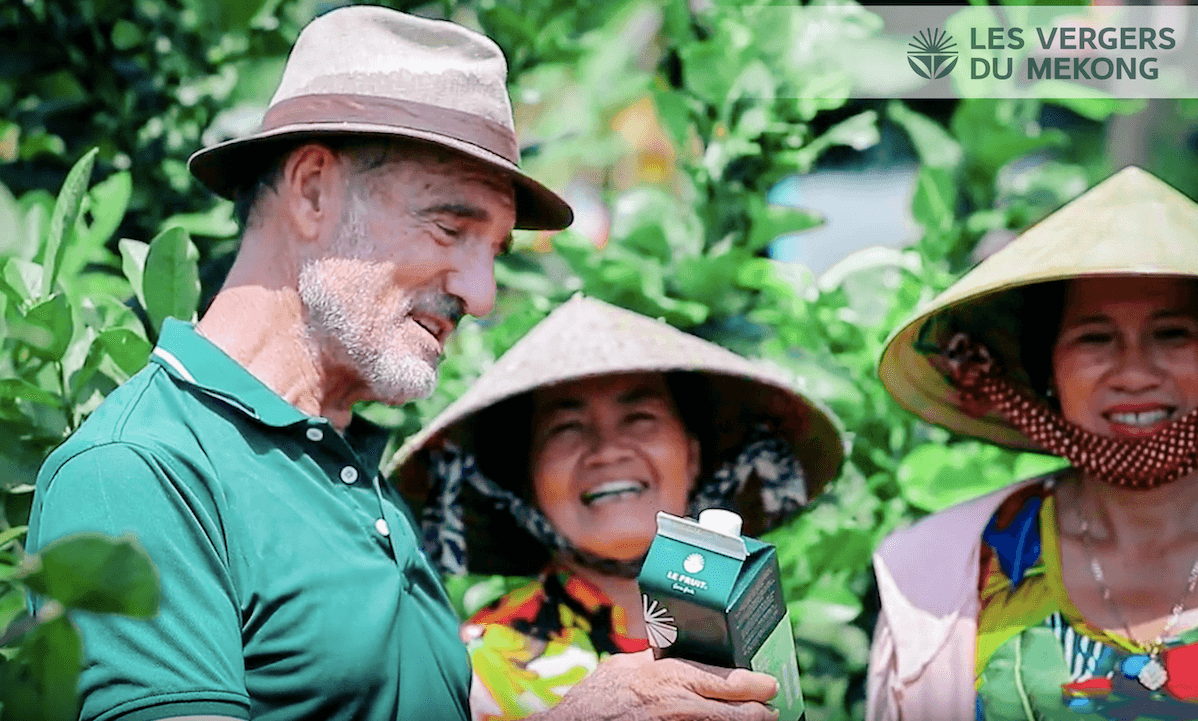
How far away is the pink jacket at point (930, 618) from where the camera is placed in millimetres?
2303

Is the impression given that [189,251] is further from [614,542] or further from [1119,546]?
[1119,546]

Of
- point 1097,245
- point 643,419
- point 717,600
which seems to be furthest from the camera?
point 643,419

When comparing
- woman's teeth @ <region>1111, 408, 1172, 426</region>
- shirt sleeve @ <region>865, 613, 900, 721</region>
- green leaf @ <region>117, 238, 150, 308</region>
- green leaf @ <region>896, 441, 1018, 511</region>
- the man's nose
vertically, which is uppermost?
the man's nose

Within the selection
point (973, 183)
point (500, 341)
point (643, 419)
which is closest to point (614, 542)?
point (643, 419)

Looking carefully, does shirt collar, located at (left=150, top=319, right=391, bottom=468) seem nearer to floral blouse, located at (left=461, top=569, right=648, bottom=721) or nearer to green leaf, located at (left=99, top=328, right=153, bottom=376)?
green leaf, located at (left=99, top=328, right=153, bottom=376)

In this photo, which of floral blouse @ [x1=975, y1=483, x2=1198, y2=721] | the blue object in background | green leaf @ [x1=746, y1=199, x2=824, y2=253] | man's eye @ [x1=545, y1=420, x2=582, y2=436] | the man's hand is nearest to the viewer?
the man's hand

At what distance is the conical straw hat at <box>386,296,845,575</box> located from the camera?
8.23 feet

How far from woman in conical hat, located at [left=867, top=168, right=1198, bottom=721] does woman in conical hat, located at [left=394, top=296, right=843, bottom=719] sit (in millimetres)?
307

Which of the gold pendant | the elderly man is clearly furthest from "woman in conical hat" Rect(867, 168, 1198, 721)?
the elderly man

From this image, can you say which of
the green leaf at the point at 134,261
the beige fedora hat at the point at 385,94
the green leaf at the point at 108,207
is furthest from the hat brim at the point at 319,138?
the green leaf at the point at 108,207

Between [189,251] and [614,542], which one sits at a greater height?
[189,251]

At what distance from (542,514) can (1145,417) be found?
3.32ft

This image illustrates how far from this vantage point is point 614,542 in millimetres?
2463

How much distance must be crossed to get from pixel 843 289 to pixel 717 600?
154 centimetres
